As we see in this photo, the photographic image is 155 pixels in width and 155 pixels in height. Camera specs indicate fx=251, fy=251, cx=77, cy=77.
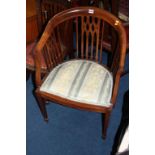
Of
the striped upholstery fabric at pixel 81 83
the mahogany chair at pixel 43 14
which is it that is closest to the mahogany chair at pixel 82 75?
the striped upholstery fabric at pixel 81 83

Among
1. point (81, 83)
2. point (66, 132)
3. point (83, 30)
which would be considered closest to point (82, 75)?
point (81, 83)

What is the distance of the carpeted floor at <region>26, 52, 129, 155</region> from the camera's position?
65.6 inches

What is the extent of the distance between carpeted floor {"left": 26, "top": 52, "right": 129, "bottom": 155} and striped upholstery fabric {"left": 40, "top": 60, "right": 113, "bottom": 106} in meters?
0.41

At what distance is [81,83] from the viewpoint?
59.2 inches

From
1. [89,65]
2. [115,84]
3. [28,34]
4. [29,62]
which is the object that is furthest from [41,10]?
[115,84]

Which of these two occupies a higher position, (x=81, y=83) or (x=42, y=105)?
(x=81, y=83)

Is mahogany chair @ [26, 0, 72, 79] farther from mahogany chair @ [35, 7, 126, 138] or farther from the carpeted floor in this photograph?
the carpeted floor

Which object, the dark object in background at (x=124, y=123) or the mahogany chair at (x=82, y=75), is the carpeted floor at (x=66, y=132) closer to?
the mahogany chair at (x=82, y=75)

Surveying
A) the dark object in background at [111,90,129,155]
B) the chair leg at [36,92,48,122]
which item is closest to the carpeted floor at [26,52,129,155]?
the chair leg at [36,92,48,122]

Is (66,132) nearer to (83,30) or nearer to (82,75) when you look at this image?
(82,75)

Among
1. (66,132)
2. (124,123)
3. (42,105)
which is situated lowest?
(66,132)

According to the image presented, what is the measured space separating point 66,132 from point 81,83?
45 centimetres
